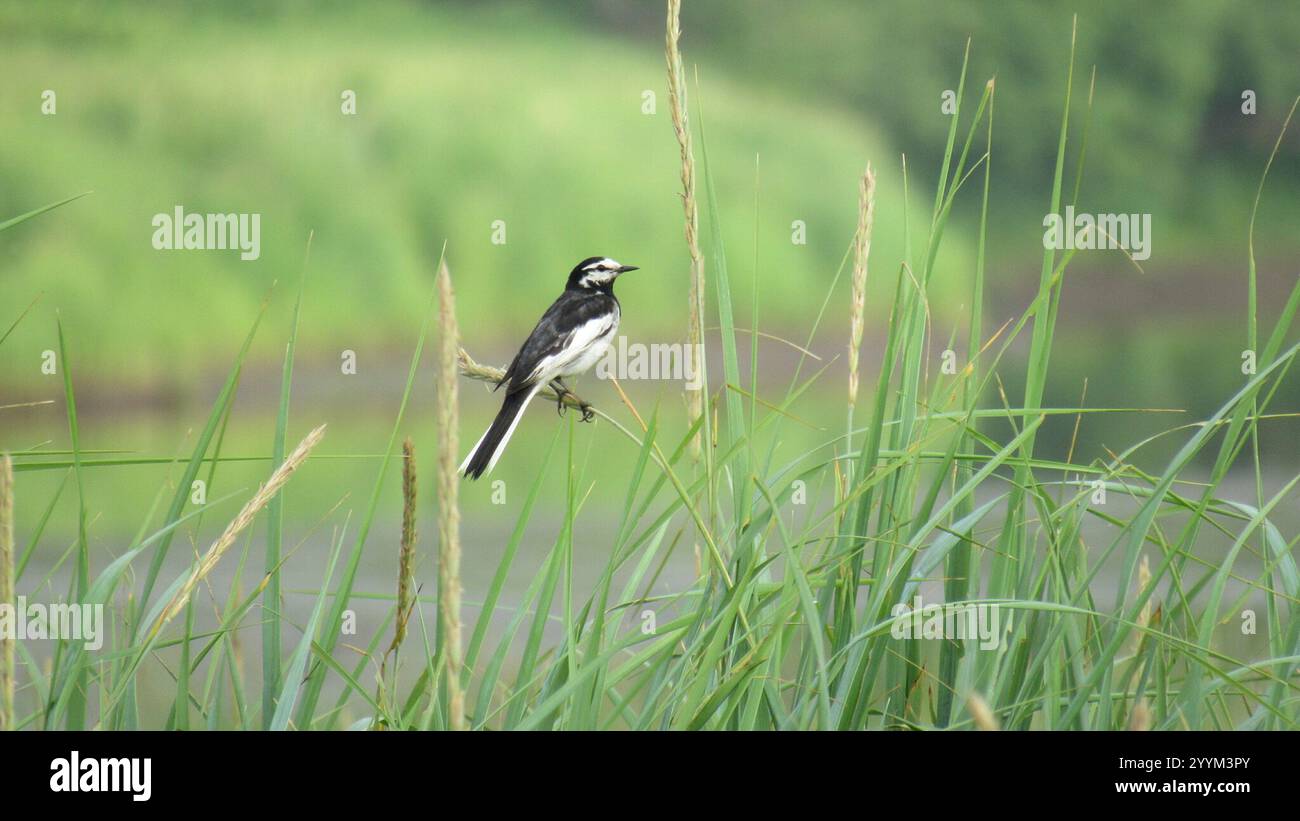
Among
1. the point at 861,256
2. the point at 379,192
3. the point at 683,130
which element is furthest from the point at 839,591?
the point at 379,192

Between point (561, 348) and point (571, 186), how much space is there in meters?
17.2

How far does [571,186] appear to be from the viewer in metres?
19.4

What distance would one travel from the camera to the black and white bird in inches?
93.0

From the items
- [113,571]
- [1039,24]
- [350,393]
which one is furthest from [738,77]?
[113,571]

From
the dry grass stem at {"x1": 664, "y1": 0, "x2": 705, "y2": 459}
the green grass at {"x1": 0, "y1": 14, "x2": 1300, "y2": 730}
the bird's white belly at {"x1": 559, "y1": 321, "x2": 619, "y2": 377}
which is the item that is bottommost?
the green grass at {"x1": 0, "y1": 14, "x2": 1300, "y2": 730}

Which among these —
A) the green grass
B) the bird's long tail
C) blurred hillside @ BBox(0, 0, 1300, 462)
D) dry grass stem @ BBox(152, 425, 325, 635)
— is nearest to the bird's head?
the bird's long tail

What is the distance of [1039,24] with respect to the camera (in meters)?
29.8

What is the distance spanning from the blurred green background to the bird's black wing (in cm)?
363

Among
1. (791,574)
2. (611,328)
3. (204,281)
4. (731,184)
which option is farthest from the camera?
(731,184)

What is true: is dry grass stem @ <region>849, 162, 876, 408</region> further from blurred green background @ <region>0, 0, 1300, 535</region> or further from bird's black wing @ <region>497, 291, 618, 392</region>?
blurred green background @ <region>0, 0, 1300, 535</region>

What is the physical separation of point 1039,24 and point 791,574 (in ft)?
105

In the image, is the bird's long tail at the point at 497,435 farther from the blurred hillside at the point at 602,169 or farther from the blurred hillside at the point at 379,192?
the blurred hillside at the point at 379,192
